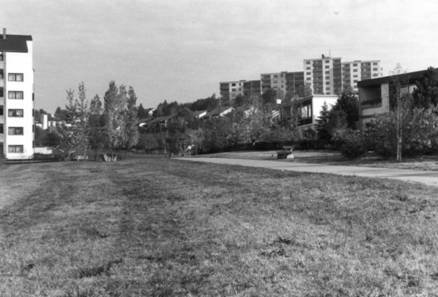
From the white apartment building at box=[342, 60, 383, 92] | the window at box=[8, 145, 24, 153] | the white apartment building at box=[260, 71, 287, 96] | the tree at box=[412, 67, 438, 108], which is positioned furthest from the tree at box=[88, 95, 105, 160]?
the white apartment building at box=[260, 71, 287, 96]

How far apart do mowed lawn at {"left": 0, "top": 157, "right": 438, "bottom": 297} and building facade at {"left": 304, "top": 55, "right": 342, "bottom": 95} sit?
459 ft

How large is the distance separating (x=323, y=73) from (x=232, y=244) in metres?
151

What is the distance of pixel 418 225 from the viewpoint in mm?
6930

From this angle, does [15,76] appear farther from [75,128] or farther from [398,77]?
[398,77]

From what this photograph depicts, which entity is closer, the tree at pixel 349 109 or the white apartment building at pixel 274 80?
the tree at pixel 349 109

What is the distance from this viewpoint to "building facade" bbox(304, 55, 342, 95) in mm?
148625

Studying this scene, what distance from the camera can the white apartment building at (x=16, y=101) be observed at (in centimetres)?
7469

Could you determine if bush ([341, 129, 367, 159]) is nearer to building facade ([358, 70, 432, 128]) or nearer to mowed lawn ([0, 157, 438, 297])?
mowed lawn ([0, 157, 438, 297])

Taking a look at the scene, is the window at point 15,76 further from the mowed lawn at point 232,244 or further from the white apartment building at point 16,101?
the mowed lawn at point 232,244

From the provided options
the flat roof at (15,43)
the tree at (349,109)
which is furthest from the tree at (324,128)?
the flat roof at (15,43)

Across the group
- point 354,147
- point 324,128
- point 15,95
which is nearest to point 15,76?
point 15,95

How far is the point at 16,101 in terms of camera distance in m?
75.2

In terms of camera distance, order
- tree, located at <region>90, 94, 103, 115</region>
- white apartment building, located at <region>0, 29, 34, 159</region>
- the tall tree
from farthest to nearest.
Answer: white apartment building, located at <region>0, 29, 34, 159</region> → the tall tree → tree, located at <region>90, 94, 103, 115</region>

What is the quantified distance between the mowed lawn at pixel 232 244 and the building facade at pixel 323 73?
459ft
